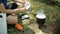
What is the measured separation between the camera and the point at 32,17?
447 centimetres

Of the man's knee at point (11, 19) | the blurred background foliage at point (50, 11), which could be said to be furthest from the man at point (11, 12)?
the blurred background foliage at point (50, 11)

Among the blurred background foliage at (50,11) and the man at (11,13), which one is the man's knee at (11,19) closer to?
the man at (11,13)

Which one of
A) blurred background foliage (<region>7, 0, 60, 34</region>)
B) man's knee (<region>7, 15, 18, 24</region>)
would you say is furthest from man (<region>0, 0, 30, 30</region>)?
blurred background foliage (<region>7, 0, 60, 34</region>)

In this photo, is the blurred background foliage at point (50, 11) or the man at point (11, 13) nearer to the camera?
the man at point (11, 13)

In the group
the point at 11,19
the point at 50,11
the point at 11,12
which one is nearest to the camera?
the point at 11,19

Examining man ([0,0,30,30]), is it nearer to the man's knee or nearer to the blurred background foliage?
the man's knee

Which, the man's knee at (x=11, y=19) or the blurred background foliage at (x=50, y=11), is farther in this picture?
the blurred background foliage at (x=50, y=11)

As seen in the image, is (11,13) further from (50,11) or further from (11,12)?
(50,11)

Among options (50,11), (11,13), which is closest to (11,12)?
(11,13)

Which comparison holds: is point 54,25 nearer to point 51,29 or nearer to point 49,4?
point 51,29

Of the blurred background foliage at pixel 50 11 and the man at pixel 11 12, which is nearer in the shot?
the man at pixel 11 12

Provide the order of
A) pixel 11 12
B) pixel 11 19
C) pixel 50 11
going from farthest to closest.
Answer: pixel 50 11 < pixel 11 12 < pixel 11 19

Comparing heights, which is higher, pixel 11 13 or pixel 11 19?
pixel 11 13

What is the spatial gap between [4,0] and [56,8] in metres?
1.77
